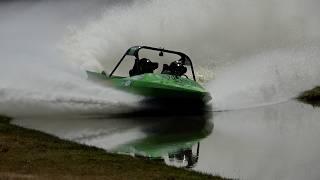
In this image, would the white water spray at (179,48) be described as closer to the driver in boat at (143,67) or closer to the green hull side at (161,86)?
the green hull side at (161,86)

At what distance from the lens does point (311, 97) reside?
1962 inches

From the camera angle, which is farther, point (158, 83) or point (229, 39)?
point (229, 39)

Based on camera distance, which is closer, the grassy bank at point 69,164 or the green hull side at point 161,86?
the grassy bank at point 69,164

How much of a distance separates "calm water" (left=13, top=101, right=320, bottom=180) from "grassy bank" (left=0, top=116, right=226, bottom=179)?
1.63m

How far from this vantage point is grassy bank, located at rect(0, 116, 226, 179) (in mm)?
15048

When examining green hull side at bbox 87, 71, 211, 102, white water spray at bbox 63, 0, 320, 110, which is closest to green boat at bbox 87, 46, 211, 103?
green hull side at bbox 87, 71, 211, 102

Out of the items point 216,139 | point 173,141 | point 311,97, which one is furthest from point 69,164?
point 311,97

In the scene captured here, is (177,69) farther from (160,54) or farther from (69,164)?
(69,164)

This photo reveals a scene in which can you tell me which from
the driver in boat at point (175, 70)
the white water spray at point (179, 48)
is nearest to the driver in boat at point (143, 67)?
the driver in boat at point (175, 70)

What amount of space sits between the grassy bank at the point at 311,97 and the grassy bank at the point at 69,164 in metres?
31.0

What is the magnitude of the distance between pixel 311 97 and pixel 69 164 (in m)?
36.5

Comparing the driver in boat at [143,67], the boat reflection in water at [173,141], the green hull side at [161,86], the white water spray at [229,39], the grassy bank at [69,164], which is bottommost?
the grassy bank at [69,164]

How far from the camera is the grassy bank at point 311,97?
4799 centimetres

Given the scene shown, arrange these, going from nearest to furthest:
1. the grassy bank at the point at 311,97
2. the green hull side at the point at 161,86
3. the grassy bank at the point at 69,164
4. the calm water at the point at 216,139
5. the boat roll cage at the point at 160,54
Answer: the grassy bank at the point at 69,164 → the calm water at the point at 216,139 → the green hull side at the point at 161,86 → the boat roll cage at the point at 160,54 → the grassy bank at the point at 311,97
